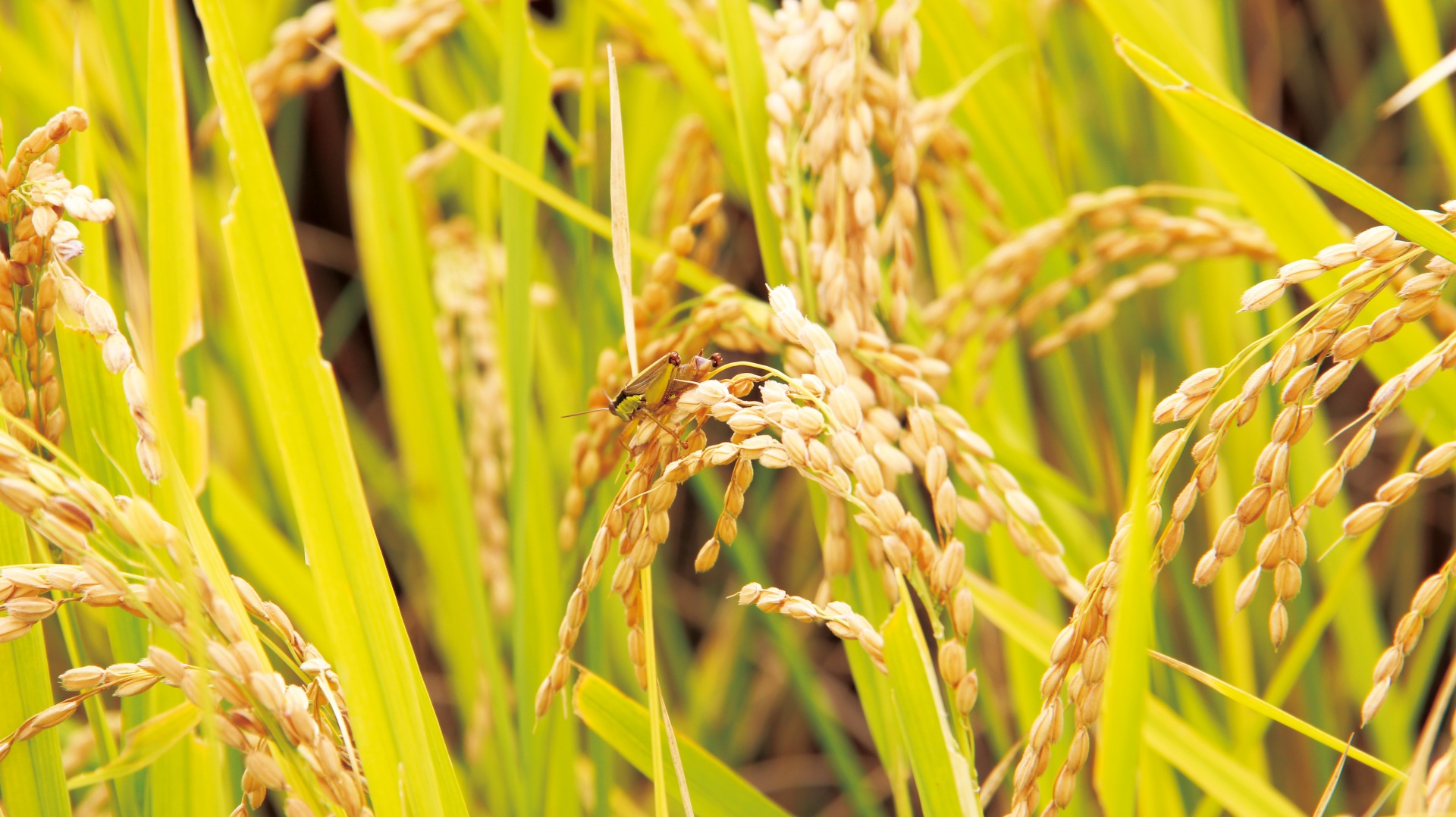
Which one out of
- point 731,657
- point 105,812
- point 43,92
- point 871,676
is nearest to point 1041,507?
point 871,676

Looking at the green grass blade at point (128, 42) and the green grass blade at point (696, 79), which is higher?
the green grass blade at point (128, 42)

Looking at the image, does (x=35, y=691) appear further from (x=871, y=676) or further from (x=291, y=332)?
(x=871, y=676)

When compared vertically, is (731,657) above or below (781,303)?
below

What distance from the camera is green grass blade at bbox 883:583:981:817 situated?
517 millimetres

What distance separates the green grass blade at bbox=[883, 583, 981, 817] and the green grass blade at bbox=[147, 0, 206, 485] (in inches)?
20.8

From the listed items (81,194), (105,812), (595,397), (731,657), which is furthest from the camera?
(731,657)

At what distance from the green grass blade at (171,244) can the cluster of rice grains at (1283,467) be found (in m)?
0.63

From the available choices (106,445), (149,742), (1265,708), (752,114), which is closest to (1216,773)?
(1265,708)

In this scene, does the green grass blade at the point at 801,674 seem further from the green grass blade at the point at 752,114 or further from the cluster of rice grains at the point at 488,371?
the green grass blade at the point at 752,114

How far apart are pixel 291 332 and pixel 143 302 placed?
257 mm

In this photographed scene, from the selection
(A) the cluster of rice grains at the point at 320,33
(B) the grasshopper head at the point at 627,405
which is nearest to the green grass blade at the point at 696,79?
(A) the cluster of rice grains at the point at 320,33

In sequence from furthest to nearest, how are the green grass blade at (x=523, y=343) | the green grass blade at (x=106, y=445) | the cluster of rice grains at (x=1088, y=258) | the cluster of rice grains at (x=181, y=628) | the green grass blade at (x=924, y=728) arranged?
the cluster of rice grains at (x=1088, y=258)
the green grass blade at (x=523, y=343)
the green grass blade at (x=106, y=445)
the green grass blade at (x=924, y=728)
the cluster of rice grains at (x=181, y=628)

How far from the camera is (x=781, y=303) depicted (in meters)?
0.52

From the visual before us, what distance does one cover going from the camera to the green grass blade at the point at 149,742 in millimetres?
533
